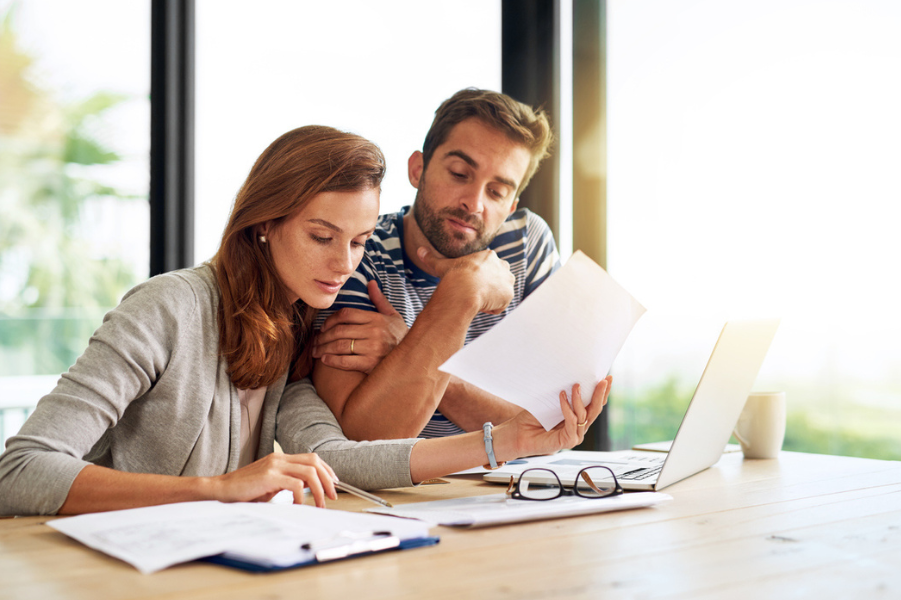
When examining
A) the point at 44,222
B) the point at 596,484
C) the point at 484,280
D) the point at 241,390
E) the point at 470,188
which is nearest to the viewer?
the point at 596,484

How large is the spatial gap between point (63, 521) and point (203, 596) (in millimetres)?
312

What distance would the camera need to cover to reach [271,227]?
139 centimetres

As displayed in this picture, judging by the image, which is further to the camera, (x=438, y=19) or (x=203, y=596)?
(x=438, y=19)

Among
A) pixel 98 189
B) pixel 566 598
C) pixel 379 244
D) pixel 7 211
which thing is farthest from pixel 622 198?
pixel 7 211

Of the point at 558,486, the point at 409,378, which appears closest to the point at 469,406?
the point at 409,378

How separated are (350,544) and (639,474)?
646 mm

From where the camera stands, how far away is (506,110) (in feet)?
5.95

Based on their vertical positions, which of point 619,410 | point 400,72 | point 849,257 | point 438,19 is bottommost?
point 619,410

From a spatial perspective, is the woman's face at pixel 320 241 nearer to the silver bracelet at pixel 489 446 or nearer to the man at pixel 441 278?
the man at pixel 441 278

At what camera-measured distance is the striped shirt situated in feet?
5.40

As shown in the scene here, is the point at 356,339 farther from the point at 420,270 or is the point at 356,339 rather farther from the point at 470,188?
the point at 470,188

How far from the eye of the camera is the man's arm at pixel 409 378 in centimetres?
145

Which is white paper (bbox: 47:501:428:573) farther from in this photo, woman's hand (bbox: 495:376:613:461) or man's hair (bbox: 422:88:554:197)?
man's hair (bbox: 422:88:554:197)

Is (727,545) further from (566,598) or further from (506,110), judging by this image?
(506,110)
